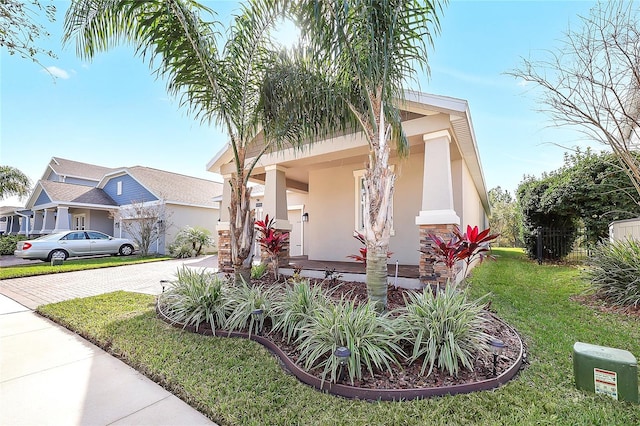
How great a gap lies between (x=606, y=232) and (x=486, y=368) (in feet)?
37.8

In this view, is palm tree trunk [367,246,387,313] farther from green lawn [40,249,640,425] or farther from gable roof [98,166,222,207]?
gable roof [98,166,222,207]

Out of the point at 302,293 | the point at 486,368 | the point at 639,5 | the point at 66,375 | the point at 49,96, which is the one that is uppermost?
the point at 639,5

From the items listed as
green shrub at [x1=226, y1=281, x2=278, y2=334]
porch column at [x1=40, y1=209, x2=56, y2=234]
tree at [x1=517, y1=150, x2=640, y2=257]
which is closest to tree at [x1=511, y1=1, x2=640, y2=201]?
tree at [x1=517, y1=150, x2=640, y2=257]

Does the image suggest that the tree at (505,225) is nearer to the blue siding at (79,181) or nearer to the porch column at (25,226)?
the blue siding at (79,181)

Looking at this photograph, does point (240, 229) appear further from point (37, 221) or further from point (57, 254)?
point (37, 221)

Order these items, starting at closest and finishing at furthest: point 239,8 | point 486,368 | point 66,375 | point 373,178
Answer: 1. point 486,368
2. point 66,375
3. point 373,178
4. point 239,8

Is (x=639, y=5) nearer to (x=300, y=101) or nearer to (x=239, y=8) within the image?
(x=300, y=101)

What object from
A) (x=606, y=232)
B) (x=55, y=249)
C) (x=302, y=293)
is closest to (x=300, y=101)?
(x=302, y=293)

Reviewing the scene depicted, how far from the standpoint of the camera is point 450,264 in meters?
4.66

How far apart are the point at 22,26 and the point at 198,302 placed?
15.2 ft

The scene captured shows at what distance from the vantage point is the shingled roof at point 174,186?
19256 millimetres

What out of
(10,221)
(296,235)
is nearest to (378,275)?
(296,235)

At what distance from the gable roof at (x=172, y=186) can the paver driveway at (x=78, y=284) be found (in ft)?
28.2

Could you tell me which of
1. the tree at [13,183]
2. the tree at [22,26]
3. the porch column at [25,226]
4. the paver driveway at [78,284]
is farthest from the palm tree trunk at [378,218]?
the porch column at [25,226]
